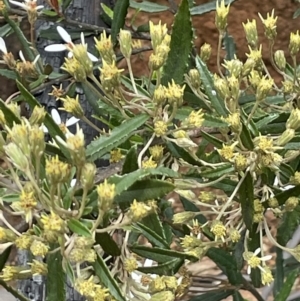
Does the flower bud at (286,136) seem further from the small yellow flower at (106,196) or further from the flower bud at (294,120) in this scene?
the small yellow flower at (106,196)

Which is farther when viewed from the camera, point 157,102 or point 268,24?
point 268,24

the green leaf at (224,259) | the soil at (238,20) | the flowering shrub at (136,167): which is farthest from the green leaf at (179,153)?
the soil at (238,20)

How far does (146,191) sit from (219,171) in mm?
98

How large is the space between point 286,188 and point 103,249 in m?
0.21

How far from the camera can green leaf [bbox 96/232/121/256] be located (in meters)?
0.48

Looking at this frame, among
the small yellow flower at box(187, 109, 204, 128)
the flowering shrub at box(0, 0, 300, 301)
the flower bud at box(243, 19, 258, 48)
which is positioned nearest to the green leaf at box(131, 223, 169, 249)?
the flowering shrub at box(0, 0, 300, 301)

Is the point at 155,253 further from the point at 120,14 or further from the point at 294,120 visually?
the point at 120,14

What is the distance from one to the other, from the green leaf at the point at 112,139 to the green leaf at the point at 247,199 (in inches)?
4.2

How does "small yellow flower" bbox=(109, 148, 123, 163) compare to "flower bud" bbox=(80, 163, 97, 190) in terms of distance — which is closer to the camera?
"flower bud" bbox=(80, 163, 97, 190)

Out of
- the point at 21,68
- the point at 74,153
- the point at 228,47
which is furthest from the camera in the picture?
the point at 228,47

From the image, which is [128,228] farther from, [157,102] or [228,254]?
[228,254]

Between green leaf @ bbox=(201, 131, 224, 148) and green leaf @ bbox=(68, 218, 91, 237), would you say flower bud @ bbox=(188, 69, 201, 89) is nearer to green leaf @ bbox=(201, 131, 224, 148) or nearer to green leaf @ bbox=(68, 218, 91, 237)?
green leaf @ bbox=(201, 131, 224, 148)

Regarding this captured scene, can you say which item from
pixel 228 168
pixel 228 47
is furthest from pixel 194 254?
pixel 228 47

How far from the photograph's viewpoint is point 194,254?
541mm
